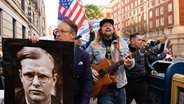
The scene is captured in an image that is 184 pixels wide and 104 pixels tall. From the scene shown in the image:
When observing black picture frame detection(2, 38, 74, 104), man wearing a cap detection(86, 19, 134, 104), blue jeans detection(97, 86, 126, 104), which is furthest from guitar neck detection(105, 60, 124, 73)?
black picture frame detection(2, 38, 74, 104)

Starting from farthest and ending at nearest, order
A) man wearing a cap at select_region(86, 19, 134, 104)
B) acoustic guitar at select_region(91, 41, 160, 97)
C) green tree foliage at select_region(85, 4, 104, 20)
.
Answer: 1. green tree foliage at select_region(85, 4, 104, 20)
2. man wearing a cap at select_region(86, 19, 134, 104)
3. acoustic guitar at select_region(91, 41, 160, 97)

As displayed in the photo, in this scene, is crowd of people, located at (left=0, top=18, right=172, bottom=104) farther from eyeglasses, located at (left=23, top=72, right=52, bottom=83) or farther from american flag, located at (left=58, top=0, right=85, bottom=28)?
american flag, located at (left=58, top=0, right=85, bottom=28)

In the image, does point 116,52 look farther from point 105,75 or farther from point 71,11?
point 71,11

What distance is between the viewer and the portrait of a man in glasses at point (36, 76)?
2916 millimetres

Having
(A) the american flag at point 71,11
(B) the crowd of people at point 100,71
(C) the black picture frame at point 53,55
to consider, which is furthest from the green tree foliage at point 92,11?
(C) the black picture frame at point 53,55

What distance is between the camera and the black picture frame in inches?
116

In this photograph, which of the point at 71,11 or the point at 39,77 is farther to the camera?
the point at 71,11

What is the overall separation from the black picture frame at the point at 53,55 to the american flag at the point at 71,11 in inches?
284

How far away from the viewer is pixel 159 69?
6617 millimetres

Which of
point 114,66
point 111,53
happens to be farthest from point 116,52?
point 114,66

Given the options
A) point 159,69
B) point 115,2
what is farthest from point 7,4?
point 115,2

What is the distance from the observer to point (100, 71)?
4.45 m

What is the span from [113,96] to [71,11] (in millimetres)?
6318

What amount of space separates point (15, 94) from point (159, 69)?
4.24m
